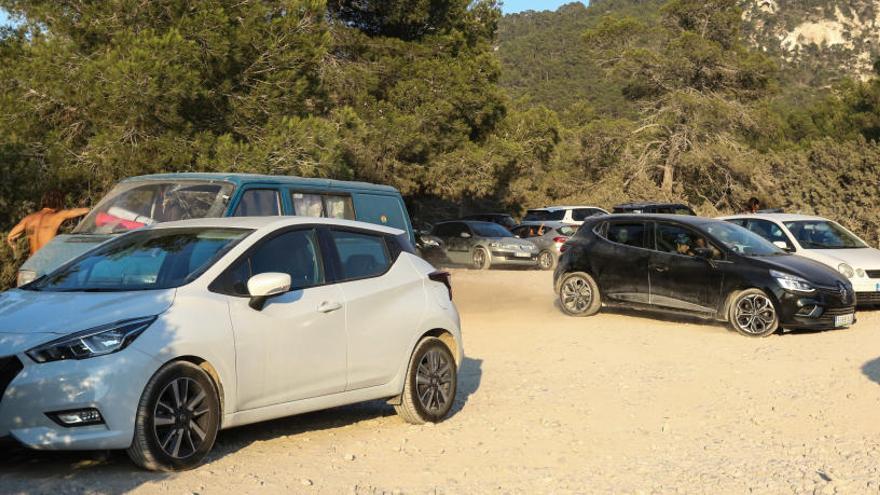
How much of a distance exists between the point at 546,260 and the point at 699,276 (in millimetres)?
16215

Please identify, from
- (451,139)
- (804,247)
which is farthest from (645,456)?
(451,139)

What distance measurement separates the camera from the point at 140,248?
295 inches

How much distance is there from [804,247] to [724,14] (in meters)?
40.4

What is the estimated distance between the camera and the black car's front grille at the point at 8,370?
19.7 feet

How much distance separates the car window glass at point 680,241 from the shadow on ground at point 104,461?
835 centimetres

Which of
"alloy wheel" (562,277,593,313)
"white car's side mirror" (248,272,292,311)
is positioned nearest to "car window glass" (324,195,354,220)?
"white car's side mirror" (248,272,292,311)

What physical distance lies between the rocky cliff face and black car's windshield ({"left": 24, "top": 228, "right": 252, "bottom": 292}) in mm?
112962

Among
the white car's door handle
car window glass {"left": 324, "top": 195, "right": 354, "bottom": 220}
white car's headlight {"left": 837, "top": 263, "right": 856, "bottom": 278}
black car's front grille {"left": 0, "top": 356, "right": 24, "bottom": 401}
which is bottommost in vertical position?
white car's headlight {"left": 837, "top": 263, "right": 856, "bottom": 278}

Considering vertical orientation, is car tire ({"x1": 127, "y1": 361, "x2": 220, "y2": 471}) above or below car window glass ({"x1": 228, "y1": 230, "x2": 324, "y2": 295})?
below

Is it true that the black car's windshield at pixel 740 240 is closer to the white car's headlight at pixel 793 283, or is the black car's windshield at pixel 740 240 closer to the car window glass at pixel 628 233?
the white car's headlight at pixel 793 283

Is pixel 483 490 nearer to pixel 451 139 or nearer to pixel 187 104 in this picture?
pixel 187 104

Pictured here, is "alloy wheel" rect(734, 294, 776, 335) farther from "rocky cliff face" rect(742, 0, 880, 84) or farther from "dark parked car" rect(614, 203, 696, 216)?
"rocky cliff face" rect(742, 0, 880, 84)

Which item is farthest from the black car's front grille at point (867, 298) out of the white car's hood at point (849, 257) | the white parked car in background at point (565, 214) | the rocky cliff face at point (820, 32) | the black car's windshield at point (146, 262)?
the rocky cliff face at point (820, 32)

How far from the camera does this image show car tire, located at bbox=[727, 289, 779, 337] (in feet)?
48.5
